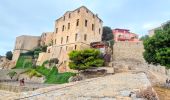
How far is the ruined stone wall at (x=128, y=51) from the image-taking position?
47.8 metres

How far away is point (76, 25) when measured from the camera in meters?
49.5

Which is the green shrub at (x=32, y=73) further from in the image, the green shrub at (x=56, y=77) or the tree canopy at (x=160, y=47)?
the tree canopy at (x=160, y=47)

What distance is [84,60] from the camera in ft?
129

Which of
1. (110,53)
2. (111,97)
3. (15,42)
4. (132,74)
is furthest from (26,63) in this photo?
(111,97)

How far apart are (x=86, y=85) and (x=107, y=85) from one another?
3.53 feet

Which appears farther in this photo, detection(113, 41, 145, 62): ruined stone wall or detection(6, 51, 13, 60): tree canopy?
detection(6, 51, 13, 60): tree canopy

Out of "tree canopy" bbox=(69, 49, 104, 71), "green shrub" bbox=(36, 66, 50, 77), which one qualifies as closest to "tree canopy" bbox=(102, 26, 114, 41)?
"green shrub" bbox=(36, 66, 50, 77)

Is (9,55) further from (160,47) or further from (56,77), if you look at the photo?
(160,47)

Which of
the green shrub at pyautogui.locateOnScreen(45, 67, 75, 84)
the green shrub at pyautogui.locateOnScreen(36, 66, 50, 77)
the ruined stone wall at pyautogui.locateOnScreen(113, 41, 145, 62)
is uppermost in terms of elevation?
the ruined stone wall at pyautogui.locateOnScreen(113, 41, 145, 62)

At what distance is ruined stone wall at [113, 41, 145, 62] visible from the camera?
47.8 meters

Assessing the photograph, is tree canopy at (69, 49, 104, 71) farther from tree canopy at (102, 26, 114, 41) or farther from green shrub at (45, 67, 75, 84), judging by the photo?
tree canopy at (102, 26, 114, 41)

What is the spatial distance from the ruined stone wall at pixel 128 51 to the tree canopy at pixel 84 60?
8573mm

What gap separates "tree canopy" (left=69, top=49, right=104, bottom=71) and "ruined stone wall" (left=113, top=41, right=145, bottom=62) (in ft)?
28.1

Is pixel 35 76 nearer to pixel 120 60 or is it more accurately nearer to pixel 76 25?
pixel 76 25
